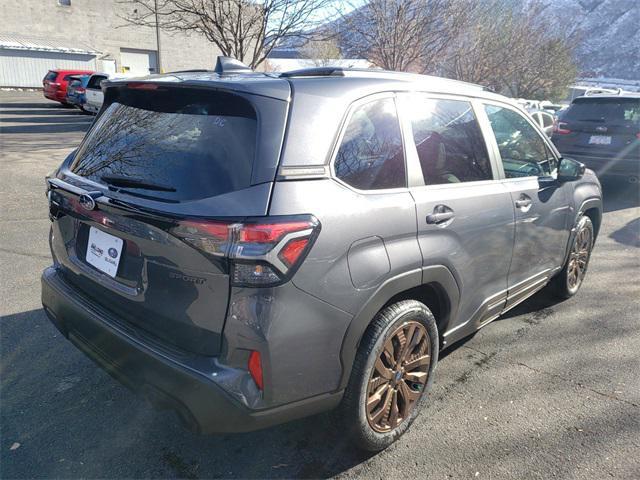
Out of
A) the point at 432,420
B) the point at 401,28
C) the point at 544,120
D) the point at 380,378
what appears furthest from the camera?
the point at 401,28

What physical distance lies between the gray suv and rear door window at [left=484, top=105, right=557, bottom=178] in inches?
19.4

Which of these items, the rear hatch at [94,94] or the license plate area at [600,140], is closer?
the license plate area at [600,140]

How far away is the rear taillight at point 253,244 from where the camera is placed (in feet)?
6.11

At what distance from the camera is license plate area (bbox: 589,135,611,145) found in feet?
27.6

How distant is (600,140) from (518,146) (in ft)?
19.5

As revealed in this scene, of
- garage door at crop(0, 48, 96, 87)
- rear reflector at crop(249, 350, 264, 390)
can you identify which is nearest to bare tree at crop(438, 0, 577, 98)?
rear reflector at crop(249, 350, 264, 390)

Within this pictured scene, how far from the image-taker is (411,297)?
2.65 metres

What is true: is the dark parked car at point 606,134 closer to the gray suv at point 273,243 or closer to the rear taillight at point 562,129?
the rear taillight at point 562,129

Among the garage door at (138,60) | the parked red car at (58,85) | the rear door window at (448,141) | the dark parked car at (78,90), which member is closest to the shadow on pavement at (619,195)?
the rear door window at (448,141)

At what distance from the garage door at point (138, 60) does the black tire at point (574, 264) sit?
4144 cm

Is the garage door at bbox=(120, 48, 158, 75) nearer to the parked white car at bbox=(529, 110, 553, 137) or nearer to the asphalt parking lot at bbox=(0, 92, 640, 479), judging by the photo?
the parked white car at bbox=(529, 110, 553, 137)

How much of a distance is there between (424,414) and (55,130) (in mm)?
16480

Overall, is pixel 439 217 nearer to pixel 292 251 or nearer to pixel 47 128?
pixel 292 251

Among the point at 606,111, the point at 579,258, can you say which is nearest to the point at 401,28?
the point at 606,111
